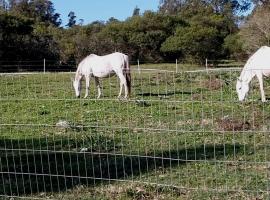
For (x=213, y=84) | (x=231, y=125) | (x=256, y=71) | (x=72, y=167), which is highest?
(x=256, y=71)

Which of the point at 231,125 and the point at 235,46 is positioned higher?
the point at 235,46

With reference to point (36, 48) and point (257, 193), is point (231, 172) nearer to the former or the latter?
point (257, 193)

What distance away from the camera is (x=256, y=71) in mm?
18062

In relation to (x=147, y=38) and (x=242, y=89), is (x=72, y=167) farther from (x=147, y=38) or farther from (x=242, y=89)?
(x=147, y=38)

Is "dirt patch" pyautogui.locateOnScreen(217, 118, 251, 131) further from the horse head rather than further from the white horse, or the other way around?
the white horse

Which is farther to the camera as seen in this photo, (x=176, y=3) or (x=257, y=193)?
(x=176, y=3)

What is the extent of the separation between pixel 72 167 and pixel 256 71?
9.89m

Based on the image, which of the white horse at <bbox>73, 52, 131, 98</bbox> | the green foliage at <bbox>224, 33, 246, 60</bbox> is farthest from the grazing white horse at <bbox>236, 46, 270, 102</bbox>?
the green foliage at <bbox>224, 33, 246, 60</bbox>

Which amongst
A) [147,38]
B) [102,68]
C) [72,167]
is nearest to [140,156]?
[72,167]

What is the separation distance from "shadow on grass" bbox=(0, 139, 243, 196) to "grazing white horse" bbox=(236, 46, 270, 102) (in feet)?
23.2

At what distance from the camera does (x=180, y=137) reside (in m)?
11.3

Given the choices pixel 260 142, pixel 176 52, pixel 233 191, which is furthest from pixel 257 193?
pixel 176 52

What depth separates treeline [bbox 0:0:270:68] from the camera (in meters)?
48.4

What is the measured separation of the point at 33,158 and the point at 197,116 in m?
5.05
